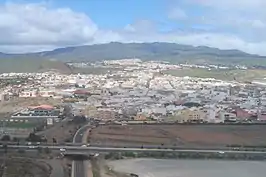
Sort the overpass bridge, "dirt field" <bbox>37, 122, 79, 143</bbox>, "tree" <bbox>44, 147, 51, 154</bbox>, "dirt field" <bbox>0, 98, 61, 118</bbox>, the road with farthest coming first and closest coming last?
"dirt field" <bbox>0, 98, 61, 118</bbox> < "dirt field" <bbox>37, 122, 79, 143</bbox> < the overpass bridge < "tree" <bbox>44, 147, 51, 154</bbox> < the road

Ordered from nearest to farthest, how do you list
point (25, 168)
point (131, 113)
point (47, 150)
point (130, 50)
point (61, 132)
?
point (25, 168), point (47, 150), point (61, 132), point (131, 113), point (130, 50)

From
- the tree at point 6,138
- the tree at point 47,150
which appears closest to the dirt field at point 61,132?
the tree at point 6,138

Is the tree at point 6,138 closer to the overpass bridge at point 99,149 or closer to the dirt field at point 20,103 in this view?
the overpass bridge at point 99,149

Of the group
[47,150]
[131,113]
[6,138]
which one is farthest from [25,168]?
[131,113]

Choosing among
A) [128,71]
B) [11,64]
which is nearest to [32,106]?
[128,71]

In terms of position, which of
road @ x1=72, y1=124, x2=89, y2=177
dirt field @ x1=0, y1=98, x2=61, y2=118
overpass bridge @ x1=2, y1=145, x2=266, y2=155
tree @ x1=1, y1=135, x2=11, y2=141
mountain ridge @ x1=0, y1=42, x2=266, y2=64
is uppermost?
mountain ridge @ x1=0, y1=42, x2=266, y2=64

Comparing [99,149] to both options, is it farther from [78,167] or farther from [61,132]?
[61,132]

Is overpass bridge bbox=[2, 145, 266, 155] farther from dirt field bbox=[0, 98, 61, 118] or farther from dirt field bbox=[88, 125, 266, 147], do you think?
dirt field bbox=[0, 98, 61, 118]

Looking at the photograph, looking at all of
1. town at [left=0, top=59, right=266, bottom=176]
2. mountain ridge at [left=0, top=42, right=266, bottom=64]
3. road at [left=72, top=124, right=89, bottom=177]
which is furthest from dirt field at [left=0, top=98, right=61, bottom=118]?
mountain ridge at [left=0, top=42, right=266, bottom=64]

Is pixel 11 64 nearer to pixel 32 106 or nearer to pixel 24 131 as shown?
pixel 32 106
